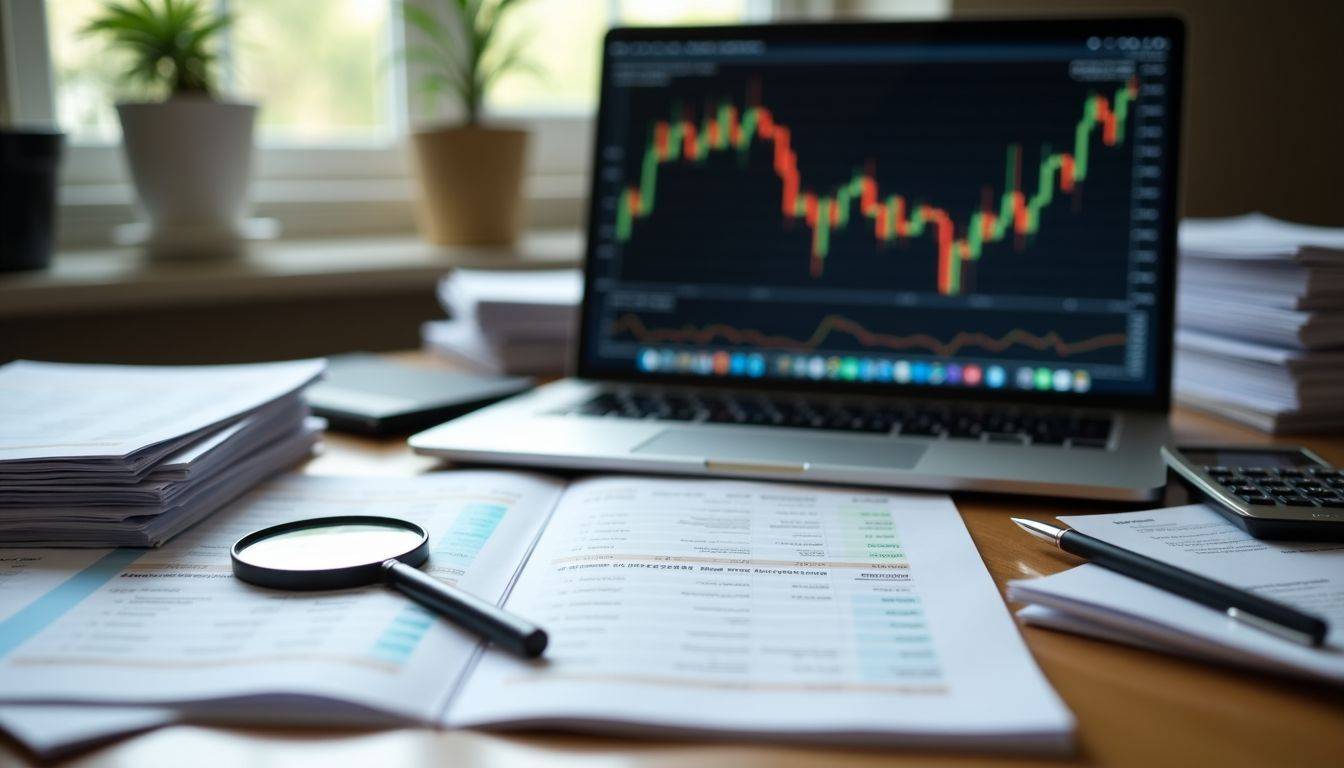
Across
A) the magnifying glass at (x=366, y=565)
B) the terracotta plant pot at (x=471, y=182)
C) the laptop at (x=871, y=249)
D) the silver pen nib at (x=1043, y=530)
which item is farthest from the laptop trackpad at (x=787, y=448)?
the terracotta plant pot at (x=471, y=182)

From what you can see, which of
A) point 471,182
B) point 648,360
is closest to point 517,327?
point 648,360

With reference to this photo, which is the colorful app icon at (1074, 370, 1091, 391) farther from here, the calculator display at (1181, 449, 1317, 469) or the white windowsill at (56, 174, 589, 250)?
the white windowsill at (56, 174, 589, 250)

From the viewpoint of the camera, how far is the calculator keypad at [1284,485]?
59 centimetres

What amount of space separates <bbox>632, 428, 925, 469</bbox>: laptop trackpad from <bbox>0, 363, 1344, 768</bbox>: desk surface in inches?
10.8

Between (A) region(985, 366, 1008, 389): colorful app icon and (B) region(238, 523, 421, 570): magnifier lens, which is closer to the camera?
(B) region(238, 523, 421, 570): magnifier lens

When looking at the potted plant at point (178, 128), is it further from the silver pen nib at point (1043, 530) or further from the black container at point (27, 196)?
the silver pen nib at point (1043, 530)

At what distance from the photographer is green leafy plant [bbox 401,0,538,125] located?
1487mm

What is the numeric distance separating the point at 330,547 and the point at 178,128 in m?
0.93

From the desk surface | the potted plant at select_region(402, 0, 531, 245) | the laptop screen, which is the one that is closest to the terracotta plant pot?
the potted plant at select_region(402, 0, 531, 245)

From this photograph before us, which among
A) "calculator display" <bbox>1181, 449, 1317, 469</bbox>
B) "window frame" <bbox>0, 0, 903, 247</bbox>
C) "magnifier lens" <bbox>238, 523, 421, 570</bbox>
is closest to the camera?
"magnifier lens" <bbox>238, 523, 421, 570</bbox>

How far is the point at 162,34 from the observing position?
1.30 m

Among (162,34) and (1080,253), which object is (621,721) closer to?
(1080,253)

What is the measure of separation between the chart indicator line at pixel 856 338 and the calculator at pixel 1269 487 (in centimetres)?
16

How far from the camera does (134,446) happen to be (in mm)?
608
